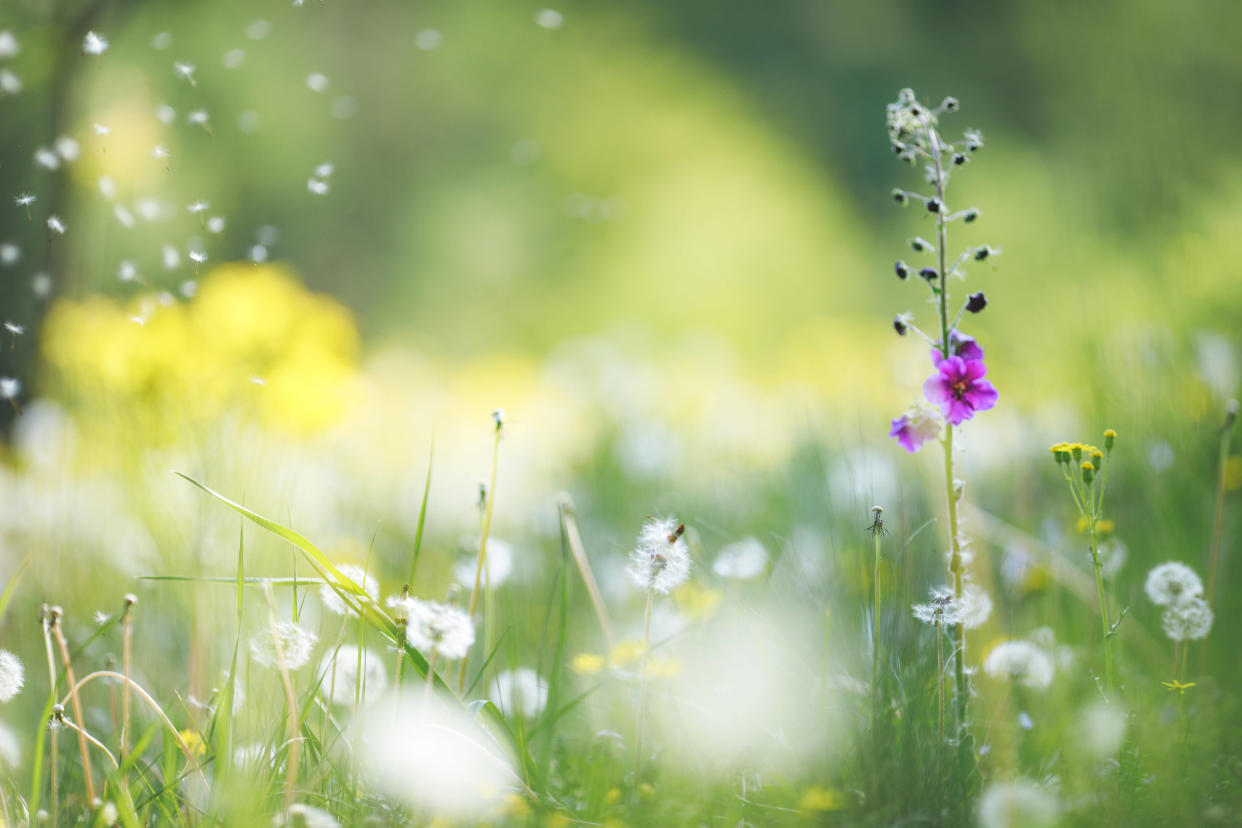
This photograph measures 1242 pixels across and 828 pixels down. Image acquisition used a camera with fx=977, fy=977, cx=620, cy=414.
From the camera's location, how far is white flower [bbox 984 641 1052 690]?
4.13 feet

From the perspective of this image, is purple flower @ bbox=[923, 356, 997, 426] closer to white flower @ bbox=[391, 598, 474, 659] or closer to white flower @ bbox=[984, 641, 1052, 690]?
white flower @ bbox=[984, 641, 1052, 690]

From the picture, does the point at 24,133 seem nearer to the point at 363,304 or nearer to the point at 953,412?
the point at 363,304

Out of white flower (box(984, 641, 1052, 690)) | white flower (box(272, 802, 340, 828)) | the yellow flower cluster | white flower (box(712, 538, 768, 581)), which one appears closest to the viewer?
white flower (box(272, 802, 340, 828))

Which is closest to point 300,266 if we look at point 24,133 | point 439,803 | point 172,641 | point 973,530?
point 24,133

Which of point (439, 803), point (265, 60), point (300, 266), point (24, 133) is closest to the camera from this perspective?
point (439, 803)

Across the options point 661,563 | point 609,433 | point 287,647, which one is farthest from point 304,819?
point 609,433

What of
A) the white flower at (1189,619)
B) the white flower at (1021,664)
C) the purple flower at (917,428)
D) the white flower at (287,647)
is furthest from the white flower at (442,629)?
the white flower at (1189,619)

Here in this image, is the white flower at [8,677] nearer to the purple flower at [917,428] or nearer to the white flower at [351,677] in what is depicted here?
the white flower at [351,677]

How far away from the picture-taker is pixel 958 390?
1.09 m

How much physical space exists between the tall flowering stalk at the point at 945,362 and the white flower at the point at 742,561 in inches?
15.5

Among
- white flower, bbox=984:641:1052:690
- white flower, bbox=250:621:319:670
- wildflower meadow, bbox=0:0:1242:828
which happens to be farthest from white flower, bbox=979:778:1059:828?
white flower, bbox=250:621:319:670

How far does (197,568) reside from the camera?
63.8 inches

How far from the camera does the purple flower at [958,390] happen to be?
1.07 metres

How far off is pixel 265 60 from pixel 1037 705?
21.3ft
